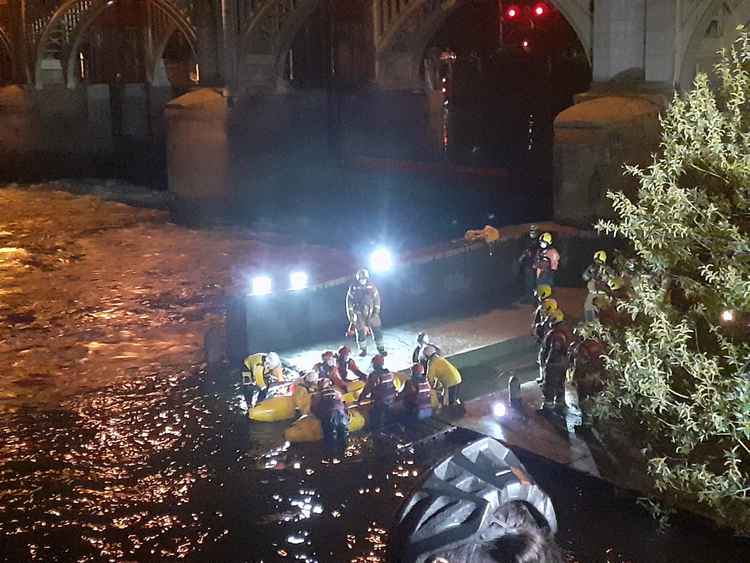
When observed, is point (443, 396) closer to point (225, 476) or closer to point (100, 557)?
point (225, 476)

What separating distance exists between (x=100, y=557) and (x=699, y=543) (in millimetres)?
4726

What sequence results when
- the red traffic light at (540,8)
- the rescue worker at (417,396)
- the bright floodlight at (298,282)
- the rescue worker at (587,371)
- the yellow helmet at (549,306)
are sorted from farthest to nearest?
the red traffic light at (540,8) → the bright floodlight at (298,282) → the yellow helmet at (549,306) → the rescue worker at (417,396) → the rescue worker at (587,371)

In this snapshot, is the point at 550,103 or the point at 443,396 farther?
the point at 550,103

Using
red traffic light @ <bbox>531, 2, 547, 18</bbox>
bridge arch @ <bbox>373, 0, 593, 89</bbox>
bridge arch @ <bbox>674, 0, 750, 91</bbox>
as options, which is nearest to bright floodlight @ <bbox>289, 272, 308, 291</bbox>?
bridge arch @ <bbox>674, 0, 750, 91</bbox>

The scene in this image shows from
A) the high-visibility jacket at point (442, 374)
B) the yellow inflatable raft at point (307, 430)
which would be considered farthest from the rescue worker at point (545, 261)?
the yellow inflatable raft at point (307, 430)

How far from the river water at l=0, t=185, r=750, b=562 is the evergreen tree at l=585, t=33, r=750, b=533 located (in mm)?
583

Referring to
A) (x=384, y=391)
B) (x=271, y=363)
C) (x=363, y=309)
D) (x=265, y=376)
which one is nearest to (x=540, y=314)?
(x=384, y=391)

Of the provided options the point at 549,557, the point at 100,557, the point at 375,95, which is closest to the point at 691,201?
the point at 549,557

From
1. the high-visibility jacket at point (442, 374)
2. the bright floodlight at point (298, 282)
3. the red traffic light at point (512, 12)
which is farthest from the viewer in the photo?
the red traffic light at point (512, 12)

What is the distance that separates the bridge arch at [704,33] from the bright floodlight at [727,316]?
12.1 m

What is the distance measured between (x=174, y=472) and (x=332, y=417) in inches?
64.7

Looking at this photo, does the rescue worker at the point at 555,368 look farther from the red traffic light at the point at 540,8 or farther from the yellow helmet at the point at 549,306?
the red traffic light at the point at 540,8

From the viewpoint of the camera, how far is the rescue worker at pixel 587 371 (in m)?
9.02

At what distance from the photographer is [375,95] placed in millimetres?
31438
